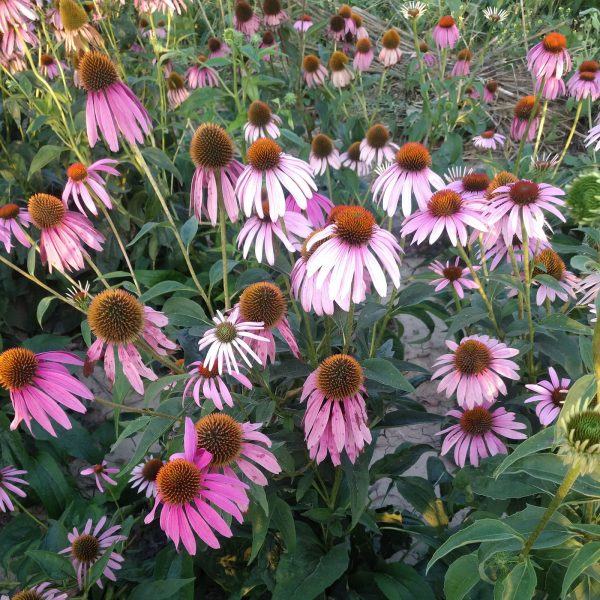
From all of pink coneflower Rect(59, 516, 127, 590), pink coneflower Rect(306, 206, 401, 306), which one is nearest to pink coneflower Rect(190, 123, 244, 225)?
pink coneflower Rect(306, 206, 401, 306)

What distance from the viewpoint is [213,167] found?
4.31 ft

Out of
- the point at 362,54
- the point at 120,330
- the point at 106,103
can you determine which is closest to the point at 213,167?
the point at 106,103

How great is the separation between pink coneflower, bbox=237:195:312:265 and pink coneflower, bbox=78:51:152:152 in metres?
0.32

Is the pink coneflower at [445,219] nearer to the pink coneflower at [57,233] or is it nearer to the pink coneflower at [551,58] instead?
the pink coneflower at [57,233]

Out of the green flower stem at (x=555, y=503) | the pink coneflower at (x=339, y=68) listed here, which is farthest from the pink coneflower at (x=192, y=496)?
the pink coneflower at (x=339, y=68)

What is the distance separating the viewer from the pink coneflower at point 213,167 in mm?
1287

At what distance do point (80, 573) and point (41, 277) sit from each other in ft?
4.49

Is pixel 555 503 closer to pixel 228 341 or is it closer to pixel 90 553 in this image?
pixel 228 341

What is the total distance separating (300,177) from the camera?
1266 millimetres

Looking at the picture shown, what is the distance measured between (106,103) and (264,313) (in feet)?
2.00

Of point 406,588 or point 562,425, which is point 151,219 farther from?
point 562,425

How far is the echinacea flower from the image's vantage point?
3.80 ft

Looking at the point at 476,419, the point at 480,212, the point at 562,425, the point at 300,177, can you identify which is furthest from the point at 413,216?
the point at 562,425

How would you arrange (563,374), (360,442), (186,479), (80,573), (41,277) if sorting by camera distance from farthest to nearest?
(41,277) < (563,374) < (80,573) < (360,442) < (186,479)
